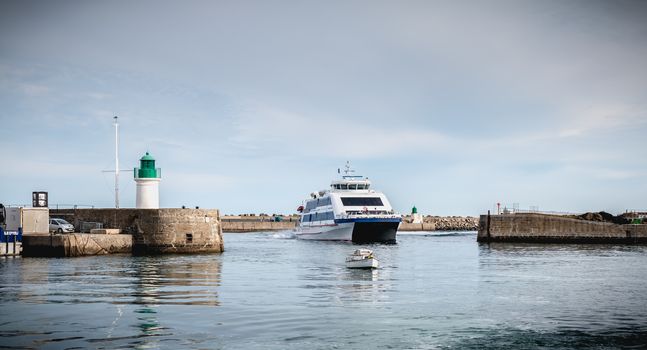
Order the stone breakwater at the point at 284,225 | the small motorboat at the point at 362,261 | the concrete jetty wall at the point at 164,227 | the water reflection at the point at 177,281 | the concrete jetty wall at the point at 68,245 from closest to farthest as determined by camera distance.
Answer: the water reflection at the point at 177,281 → the small motorboat at the point at 362,261 → the concrete jetty wall at the point at 68,245 → the concrete jetty wall at the point at 164,227 → the stone breakwater at the point at 284,225

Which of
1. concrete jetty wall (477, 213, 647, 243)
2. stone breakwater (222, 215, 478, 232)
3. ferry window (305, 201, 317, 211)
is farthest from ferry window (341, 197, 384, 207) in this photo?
stone breakwater (222, 215, 478, 232)

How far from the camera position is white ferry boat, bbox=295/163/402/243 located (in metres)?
62.0

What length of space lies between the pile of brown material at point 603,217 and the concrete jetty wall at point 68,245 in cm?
4375

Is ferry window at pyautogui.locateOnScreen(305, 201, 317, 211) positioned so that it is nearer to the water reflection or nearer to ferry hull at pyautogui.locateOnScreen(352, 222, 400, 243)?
ferry hull at pyautogui.locateOnScreen(352, 222, 400, 243)

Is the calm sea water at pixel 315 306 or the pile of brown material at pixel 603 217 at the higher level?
the pile of brown material at pixel 603 217

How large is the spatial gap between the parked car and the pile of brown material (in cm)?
4508

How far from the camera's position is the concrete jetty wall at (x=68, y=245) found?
1487 inches

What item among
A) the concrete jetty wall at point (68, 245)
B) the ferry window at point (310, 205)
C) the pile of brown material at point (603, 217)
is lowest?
the concrete jetty wall at point (68, 245)

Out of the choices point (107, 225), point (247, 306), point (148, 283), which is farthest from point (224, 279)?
point (107, 225)

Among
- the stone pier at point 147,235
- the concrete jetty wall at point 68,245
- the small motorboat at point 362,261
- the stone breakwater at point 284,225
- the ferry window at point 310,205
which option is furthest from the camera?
the stone breakwater at point 284,225

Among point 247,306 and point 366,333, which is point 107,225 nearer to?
point 247,306

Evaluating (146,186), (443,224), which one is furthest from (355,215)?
(443,224)

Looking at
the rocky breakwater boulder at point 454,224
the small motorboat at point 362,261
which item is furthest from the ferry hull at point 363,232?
the rocky breakwater boulder at point 454,224

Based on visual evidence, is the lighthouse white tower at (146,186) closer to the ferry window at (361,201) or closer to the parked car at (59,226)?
the parked car at (59,226)
